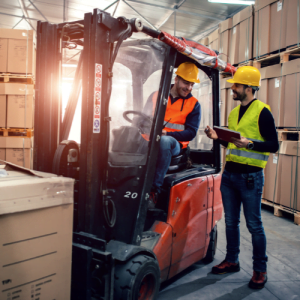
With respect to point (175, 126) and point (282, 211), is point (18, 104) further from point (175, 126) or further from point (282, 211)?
point (282, 211)

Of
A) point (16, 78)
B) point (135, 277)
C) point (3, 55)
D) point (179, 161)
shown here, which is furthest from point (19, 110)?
point (135, 277)

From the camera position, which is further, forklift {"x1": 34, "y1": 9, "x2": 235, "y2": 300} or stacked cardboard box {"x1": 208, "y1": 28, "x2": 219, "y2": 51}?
stacked cardboard box {"x1": 208, "y1": 28, "x2": 219, "y2": 51}

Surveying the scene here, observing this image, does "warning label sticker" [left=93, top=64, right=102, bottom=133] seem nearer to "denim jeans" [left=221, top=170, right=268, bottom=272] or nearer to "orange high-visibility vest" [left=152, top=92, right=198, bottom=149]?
"orange high-visibility vest" [left=152, top=92, right=198, bottom=149]

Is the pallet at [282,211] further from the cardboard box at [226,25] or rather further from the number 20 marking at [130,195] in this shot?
the number 20 marking at [130,195]

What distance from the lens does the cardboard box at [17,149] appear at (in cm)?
436

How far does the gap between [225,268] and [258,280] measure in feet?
1.14

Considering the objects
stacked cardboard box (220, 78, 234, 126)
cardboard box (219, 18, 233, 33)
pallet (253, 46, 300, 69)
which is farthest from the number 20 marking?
cardboard box (219, 18, 233, 33)

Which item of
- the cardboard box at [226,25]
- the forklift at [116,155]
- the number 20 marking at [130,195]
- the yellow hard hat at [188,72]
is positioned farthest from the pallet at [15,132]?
the cardboard box at [226,25]

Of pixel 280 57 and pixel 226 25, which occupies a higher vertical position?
pixel 226 25

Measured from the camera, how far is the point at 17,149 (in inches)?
174

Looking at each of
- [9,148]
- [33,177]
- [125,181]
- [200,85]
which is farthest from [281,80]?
[33,177]

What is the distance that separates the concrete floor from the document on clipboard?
1.31 m

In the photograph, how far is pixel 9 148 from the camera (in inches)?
173

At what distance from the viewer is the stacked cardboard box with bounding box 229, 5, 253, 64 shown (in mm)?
5800
